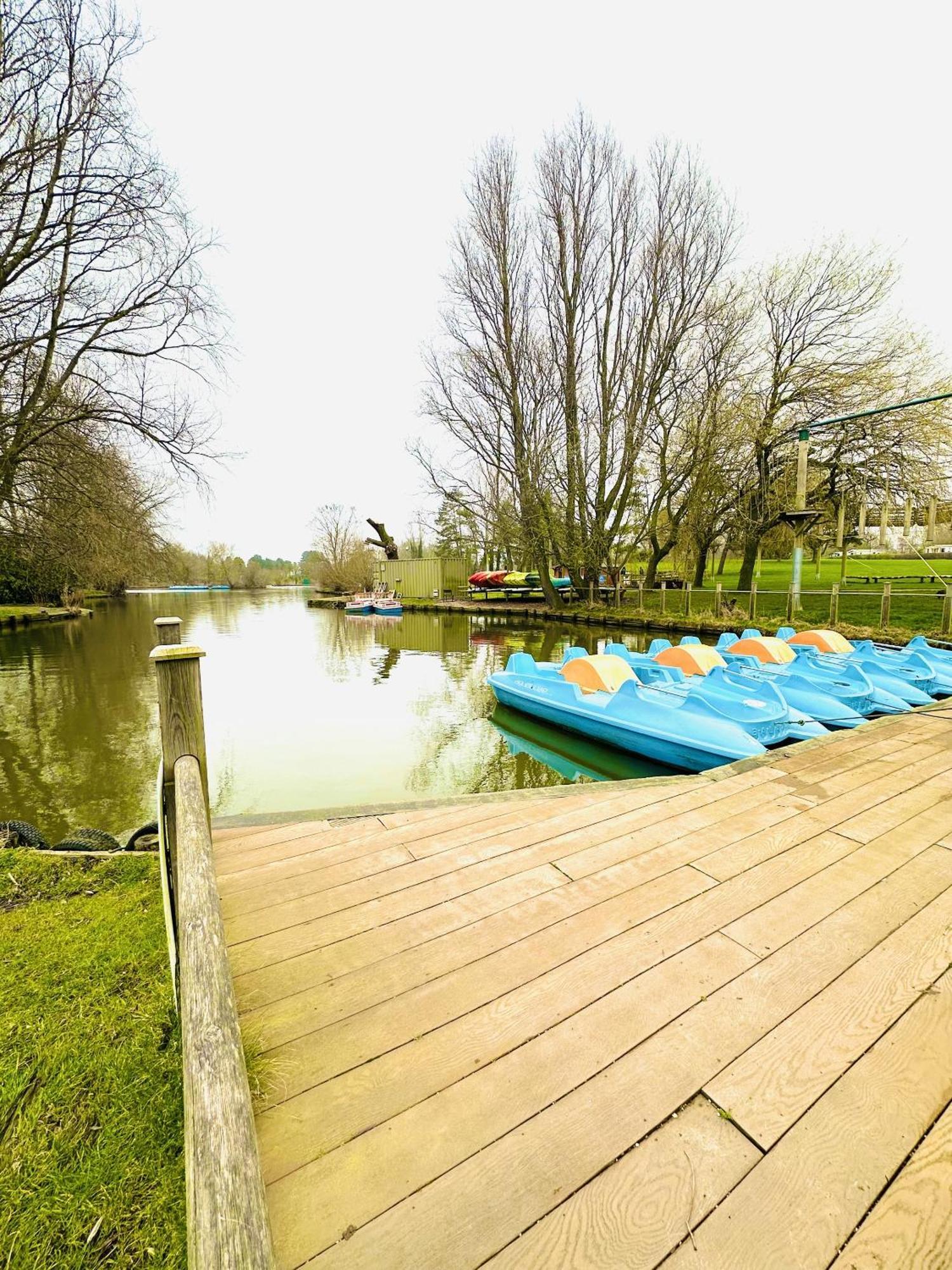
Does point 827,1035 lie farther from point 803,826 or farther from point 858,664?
point 858,664

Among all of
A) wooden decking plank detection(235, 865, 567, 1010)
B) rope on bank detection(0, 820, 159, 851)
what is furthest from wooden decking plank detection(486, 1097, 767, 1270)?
rope on bank detection(0, 820, 159, 851)

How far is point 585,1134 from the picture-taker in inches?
46.3

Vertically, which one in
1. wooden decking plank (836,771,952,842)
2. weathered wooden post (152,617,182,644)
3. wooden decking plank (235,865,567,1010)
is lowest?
wooden decking plank (836,771,952,842)

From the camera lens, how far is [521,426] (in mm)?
20734

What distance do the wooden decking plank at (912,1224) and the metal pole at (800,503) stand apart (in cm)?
1300

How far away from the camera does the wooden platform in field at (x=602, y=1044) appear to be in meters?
1.01

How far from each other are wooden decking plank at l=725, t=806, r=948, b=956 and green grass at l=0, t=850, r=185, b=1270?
176 centimetres

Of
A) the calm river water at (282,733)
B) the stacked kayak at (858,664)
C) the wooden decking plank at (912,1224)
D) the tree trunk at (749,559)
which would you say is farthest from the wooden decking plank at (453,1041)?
the tree trunk at (749,559)

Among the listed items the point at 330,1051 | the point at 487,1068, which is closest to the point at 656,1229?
the point at 487,1068

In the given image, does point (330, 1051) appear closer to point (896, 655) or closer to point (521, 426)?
point (896, 655)

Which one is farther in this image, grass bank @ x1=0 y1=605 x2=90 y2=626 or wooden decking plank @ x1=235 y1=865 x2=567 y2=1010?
grass bank @ x1=0 y1=605 x2=90 y2=626

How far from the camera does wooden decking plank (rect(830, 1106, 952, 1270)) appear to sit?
3.17 feet

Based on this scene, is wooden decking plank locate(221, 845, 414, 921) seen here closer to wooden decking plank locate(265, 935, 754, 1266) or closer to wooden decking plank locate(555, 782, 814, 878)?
wooden decking plank locate(555, 782, 814, 878)

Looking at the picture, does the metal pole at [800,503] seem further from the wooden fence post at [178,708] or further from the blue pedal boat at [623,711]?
the wooden fence post at [178,708]
